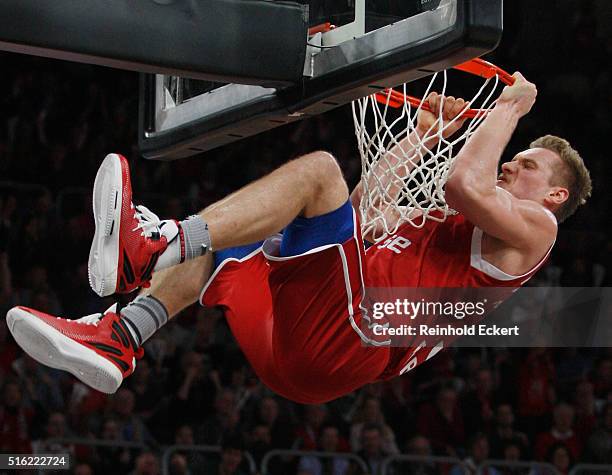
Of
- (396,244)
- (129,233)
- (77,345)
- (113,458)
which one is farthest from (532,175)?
(113,458)

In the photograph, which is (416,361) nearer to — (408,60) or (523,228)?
(523,228)

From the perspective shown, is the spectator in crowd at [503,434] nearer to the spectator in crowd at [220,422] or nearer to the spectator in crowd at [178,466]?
the spectator in crowd at [220,422]

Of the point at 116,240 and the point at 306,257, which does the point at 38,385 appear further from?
the point at 116,240

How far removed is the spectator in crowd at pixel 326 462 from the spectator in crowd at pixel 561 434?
143 centimetres

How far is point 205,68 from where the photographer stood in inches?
111

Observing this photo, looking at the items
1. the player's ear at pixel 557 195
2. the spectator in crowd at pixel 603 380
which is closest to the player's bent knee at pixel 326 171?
the player's ear at pixel 557 195

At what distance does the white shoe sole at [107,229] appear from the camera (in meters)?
2.85

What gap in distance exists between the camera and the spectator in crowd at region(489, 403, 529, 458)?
716cm

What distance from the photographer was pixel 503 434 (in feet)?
23.7

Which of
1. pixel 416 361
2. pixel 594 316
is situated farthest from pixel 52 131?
pixel 416 361

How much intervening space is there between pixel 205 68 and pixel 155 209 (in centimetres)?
494

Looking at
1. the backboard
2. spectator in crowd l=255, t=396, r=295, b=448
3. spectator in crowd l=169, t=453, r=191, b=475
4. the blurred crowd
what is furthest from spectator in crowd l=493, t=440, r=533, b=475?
the backboard

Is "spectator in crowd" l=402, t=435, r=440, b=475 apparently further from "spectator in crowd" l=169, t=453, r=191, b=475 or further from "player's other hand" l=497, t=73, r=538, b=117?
"player's other hand" l=497, t=73, r=538, b=117

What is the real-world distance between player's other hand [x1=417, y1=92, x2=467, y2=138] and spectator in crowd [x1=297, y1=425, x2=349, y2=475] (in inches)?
124
